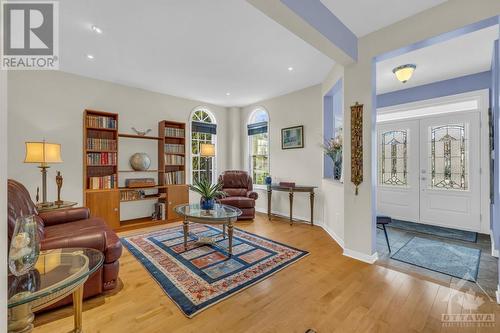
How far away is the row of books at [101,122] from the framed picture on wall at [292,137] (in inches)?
A: 133

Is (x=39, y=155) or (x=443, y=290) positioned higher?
(x=39, y=155)

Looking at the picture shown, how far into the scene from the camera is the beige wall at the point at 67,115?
340 centimetres

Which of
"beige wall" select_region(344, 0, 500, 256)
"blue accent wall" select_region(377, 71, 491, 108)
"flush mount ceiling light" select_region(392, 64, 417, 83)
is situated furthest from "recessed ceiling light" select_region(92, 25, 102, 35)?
"blue accent wall" select_region(377, 71, 491, 108)

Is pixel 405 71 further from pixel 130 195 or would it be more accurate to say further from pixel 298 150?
pixel 130 195

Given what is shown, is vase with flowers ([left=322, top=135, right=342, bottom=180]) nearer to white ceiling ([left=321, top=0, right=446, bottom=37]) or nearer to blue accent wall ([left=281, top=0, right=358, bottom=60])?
blue accent wall ([left=281, top=0, right=358, bottom=60])

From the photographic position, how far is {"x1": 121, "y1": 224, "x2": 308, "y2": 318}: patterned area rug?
209 centimetres

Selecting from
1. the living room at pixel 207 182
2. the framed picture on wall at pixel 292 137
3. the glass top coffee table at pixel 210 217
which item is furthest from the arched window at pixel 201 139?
the glass top coffee table at pixel 210 217

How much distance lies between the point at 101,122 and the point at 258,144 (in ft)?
11.2

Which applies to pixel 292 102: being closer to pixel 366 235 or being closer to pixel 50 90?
pixel 366 235

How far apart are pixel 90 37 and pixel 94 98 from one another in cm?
162

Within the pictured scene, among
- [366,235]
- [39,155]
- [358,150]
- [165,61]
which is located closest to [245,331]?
[366,235]

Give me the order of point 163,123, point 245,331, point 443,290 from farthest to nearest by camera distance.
A: point 163,123
point 443,290
point 245,331

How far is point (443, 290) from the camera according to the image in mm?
2150

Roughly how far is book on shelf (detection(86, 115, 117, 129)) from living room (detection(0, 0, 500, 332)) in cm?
2
